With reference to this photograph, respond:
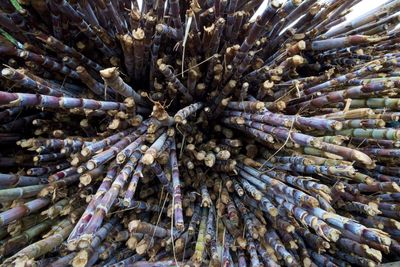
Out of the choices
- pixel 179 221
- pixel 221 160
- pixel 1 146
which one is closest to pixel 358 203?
pixel 221 160

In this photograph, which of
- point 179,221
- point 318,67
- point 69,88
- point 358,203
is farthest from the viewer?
point 318,67

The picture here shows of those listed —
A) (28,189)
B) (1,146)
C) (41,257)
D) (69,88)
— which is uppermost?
(69,88)

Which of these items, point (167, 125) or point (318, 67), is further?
point (318, 67)

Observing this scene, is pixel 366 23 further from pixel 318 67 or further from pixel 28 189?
pixel 28 189

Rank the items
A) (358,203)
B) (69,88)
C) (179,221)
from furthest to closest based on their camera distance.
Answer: (69,88), (358,203), (179,221)

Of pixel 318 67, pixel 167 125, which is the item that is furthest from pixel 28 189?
pixel 318 67

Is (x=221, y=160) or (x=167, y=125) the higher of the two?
(x=167, y=125)
